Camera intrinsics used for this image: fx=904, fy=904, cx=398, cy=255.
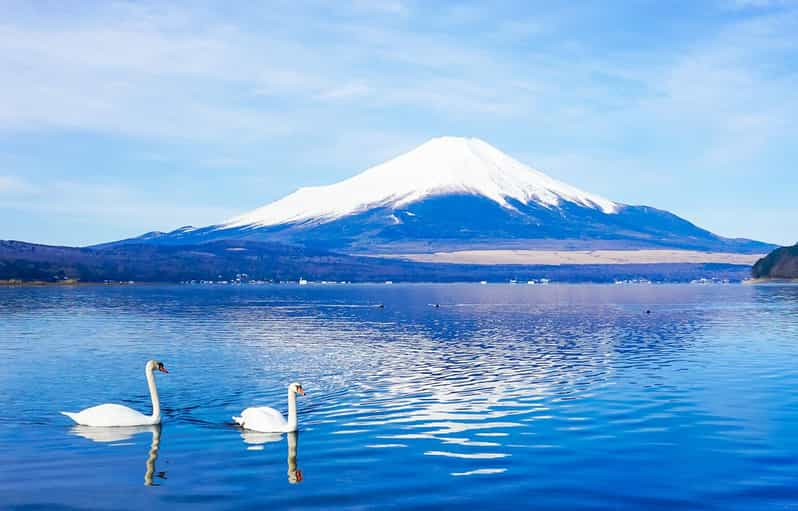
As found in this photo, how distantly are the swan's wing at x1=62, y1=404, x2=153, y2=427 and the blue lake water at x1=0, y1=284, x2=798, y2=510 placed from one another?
555 mm

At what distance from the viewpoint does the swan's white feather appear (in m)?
30.7

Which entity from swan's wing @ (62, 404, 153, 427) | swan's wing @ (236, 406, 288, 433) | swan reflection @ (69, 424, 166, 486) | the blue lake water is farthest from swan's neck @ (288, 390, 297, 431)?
swan's wing @ (62, 404, 153, 427)

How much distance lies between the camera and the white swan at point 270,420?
29625mm

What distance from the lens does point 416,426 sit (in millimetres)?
31188

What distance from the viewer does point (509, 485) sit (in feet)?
75.3

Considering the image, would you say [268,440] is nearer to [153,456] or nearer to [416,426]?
[153,456]

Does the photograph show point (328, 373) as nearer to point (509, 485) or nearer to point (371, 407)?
point (371, 407)

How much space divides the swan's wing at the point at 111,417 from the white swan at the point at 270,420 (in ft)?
12.0

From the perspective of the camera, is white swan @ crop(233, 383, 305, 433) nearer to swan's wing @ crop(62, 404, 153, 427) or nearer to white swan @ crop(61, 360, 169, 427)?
white swan @ crop(61, 360, 169, 427)

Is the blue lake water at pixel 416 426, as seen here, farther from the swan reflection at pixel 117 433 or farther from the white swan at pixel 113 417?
the white swan at pixel 113 417

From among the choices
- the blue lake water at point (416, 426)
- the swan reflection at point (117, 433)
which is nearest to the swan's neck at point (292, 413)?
the blue lake water at point (416, 426)

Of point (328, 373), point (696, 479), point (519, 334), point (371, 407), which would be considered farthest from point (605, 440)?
point (519, 334)

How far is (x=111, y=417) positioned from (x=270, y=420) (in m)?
5.62

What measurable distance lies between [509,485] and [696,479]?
4.97 metres
